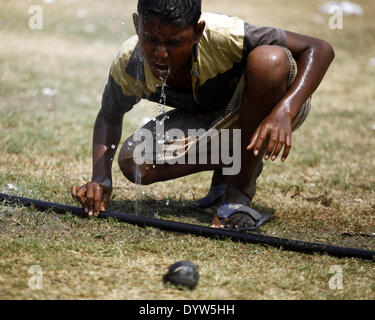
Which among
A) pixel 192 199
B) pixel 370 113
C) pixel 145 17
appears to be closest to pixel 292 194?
pixel 192 199

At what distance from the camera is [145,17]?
2715 mm

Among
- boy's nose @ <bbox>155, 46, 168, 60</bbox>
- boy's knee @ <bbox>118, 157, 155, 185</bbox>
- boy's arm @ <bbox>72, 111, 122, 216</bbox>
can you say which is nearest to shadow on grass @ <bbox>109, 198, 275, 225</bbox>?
boy's knee @ <bbox>118, 157, 155, 185</bbox>

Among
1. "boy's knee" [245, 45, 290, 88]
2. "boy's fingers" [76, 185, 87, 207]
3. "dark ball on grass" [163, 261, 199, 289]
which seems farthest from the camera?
"boy's fingers" [76, 185, 87, 207]

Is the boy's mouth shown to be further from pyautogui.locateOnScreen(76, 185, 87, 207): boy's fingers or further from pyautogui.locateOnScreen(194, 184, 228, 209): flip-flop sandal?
pyautogui.locateOnScreen(194, 184, 228, 209): flip-flop sandal

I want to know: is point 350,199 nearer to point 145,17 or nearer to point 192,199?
point 192,199

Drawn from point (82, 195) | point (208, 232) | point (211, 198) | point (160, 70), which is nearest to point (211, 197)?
point (211, 198)

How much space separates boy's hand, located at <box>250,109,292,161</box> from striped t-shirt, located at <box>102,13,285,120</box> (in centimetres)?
42

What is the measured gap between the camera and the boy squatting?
2754mm

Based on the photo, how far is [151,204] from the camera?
358cm

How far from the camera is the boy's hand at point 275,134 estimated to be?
106 inches

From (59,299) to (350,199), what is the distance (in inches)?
Result: 90.4

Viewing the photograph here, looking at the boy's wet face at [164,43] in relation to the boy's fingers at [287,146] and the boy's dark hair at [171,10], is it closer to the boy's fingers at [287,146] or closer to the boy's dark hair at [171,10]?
the boy's dark hair at [171,10]

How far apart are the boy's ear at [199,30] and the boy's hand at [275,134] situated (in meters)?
0.54

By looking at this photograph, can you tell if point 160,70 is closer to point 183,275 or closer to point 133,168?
point 133,168
